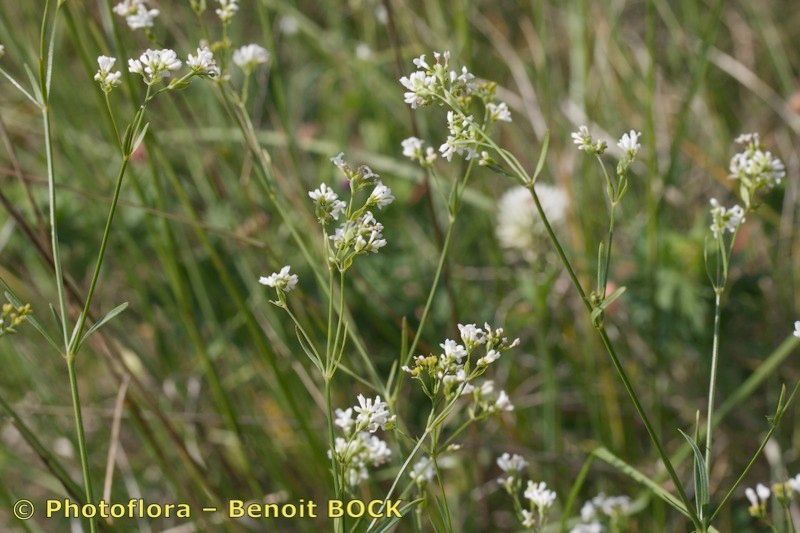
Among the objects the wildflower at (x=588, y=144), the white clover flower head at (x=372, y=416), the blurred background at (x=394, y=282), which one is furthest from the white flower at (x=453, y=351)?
the blurred background at (x=394, y=282)

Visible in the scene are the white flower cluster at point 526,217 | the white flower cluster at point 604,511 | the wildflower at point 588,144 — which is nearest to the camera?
the wildflower at point 588,144

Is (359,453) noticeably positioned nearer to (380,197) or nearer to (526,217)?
(380,197)

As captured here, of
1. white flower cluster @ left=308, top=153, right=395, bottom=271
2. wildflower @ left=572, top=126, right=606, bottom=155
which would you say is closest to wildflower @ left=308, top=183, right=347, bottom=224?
white flower cluster @ left=308, top=153, right=395, bottom=271

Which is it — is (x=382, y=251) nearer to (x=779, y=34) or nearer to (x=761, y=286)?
(x=761, y=286)

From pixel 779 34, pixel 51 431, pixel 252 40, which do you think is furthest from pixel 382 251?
pixel 779 34

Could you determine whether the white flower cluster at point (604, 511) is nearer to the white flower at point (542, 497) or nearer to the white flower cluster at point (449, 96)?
the white flower at point (542, 497)

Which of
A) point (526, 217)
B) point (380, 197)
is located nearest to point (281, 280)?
point (380, 197)
